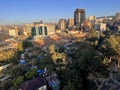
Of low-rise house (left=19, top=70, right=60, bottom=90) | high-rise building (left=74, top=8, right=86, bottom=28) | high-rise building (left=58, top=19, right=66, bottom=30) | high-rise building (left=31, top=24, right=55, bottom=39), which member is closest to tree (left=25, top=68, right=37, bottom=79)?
low-rise house (left=19, top=70, right=60, bottom=90)

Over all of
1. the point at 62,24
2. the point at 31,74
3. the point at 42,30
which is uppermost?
the point at 62,24

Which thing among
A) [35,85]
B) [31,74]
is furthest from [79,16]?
[35,85]

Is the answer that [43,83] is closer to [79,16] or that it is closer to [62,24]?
[79,16]

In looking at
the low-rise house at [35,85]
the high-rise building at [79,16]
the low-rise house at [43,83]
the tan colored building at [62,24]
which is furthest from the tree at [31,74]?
the tan colored building at [62,24]

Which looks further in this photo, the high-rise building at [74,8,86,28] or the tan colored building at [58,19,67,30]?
the tan colored building at [58,19,67,30]

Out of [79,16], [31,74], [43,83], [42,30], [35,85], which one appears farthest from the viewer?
[79,16]

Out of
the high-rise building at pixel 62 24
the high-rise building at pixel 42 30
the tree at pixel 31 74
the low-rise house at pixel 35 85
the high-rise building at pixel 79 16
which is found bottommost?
the low-rise house at pixel 35 85

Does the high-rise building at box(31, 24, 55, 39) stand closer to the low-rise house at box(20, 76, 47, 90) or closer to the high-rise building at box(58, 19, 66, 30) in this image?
the high-rise building at box(58, 19, 66, 30)

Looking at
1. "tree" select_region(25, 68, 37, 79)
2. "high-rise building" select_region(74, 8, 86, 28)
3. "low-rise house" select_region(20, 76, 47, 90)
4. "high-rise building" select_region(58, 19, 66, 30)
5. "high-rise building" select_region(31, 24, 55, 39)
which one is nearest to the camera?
"low-rise house" select_region(20, 76, 47, 90)

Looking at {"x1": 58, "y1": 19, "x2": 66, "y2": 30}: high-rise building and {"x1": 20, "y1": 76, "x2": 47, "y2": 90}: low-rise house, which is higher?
{"x1": 58, "y1": 19, "x2": 66, "y2": 30}: high-rise building

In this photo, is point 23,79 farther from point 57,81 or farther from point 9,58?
point 9,58

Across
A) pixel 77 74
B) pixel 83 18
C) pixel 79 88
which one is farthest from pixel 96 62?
pixel 83 18

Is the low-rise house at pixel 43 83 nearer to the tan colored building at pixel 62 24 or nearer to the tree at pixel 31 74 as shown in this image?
the tree at pixel 31 74
